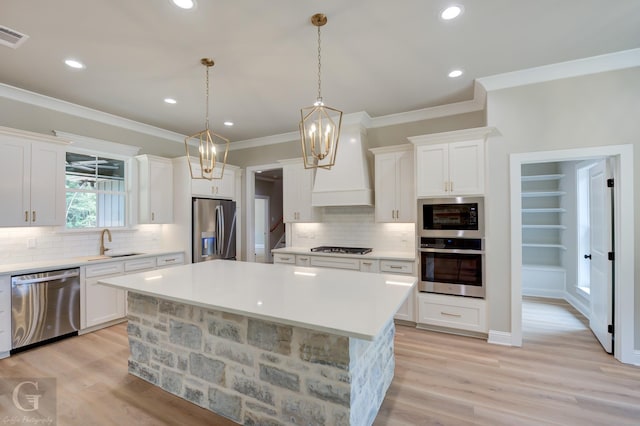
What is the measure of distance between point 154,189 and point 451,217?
4.38 m

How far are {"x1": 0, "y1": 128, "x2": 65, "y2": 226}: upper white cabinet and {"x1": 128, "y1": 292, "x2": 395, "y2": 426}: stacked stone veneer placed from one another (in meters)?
1.99

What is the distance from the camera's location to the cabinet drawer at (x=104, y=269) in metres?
3.72

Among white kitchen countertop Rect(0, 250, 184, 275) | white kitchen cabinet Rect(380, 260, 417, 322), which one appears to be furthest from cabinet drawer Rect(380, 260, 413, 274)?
white kitchen countertop Rect(0, 250, 184, 275)

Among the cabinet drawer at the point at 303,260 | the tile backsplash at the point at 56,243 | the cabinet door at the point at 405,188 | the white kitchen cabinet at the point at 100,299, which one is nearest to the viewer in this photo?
the tile backsplash at the point at 56,243

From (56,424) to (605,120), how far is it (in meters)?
5.35

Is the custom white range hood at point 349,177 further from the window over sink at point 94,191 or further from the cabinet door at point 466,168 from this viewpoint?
the window over sink at point 94,191

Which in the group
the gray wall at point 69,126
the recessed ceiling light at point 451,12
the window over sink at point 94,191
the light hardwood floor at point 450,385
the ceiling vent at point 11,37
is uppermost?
the recessed ceiling light at point 451,12

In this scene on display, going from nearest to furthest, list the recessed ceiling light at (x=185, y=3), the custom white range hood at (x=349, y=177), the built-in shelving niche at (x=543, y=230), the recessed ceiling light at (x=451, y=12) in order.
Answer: the recessed ceiling light at (x=185, y=3) < the recessed ceiling light at (x=451, y=12) < the custom white range hood at (x=349, y=177) < the built-in shelving niche at (x=543, y=230)

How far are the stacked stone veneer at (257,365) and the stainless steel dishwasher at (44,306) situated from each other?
150 centimetres

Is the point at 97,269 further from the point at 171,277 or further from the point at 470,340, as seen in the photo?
the point at 470,340

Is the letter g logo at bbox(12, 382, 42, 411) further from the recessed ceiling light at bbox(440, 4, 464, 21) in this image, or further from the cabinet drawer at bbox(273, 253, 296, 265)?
the recessed ceiling light at bbox(440, 4, 464, 21)

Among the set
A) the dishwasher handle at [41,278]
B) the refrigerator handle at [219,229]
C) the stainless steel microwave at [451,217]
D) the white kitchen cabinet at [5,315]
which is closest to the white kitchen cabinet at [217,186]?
the refrigerator handle at [219,229]

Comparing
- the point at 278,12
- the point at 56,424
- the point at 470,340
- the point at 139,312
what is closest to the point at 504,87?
the point at 278,12

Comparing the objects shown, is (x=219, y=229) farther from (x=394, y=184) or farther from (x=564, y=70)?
(x=564, y=70)
